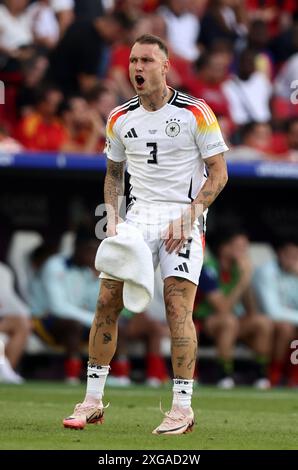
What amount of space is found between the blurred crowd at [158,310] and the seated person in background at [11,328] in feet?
0.04

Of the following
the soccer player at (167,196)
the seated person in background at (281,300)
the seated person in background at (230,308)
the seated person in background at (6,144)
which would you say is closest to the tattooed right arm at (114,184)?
the soccer player at (167,196)

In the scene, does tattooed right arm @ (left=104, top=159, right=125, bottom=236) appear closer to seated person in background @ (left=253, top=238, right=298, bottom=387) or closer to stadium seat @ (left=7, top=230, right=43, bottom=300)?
stadium seat @ (left=7, top=230, right=43, bottom=300)

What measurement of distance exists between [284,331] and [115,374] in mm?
2181

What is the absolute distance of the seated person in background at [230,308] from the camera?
1398 centimetres

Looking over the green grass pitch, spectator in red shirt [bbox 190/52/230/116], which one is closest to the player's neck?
the green grass pitch

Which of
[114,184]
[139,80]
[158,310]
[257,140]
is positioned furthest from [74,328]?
[139,80]

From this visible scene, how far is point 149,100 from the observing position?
7.30m

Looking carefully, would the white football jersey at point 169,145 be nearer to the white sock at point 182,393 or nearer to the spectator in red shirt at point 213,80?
the white sock at point 182,393

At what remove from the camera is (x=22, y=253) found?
14.3 metres

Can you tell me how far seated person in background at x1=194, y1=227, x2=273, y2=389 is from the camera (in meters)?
14.0

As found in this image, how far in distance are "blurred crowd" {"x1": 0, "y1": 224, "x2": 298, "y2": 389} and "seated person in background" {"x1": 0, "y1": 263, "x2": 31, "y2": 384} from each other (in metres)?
0.01

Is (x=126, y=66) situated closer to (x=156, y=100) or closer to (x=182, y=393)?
(x=156, y=100)

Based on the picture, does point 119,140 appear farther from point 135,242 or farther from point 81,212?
point 81,212
